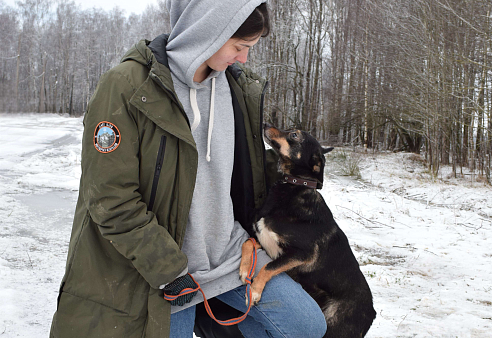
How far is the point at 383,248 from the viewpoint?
514 centimetres

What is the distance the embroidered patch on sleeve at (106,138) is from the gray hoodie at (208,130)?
0.43 meters

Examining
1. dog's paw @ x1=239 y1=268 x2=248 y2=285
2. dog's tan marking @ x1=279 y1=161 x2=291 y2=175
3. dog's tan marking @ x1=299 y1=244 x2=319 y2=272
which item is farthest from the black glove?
dog's tan marking @ x1=279 y1=161 x2=291 y2=175

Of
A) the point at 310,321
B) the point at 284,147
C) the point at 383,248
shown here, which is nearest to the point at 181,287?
the point at 310,321

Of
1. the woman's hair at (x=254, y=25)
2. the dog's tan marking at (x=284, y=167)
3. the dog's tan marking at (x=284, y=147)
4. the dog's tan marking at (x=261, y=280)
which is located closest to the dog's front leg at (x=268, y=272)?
the dog's tan marking at (x=261, y=280)

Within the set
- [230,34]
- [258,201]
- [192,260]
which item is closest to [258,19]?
[230,34]

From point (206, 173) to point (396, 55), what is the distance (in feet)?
49.0

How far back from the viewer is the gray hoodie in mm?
1673

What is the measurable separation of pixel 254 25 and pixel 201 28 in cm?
26

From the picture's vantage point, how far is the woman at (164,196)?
1.49m

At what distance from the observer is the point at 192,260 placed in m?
1.78

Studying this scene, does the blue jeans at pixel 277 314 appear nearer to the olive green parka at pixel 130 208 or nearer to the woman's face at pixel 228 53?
the olive green parka at pixel 130 208

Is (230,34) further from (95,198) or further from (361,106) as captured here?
(361,106)

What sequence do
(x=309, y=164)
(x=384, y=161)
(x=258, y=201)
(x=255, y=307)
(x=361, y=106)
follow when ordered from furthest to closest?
(x=361, y=106), (x=384, y=161), (x=309, y=164), (x=258, y=201), (x=255, y=307)

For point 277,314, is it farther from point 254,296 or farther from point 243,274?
point 243,274
